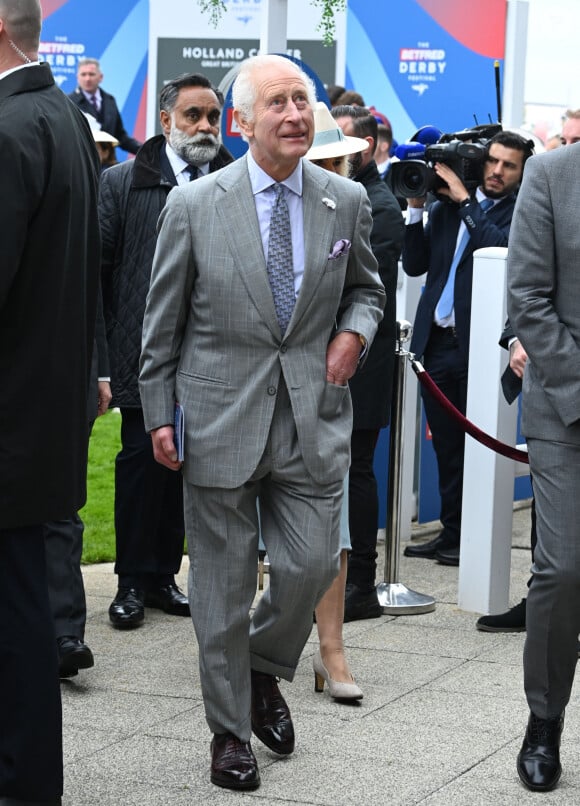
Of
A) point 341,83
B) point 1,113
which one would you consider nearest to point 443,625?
point 1,113

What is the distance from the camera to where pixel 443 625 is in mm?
6621

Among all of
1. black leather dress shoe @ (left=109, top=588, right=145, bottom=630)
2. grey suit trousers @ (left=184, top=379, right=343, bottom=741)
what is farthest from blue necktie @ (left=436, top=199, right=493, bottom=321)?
grey suit trousers @ (left=184, top=379, right=343, bottom=741)

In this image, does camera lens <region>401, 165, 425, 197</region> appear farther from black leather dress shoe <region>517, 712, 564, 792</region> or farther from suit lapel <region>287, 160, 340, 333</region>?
black leather dress shoe <region>517, 712, 564, 792</region>

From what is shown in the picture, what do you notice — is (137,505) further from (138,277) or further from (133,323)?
(138,277)

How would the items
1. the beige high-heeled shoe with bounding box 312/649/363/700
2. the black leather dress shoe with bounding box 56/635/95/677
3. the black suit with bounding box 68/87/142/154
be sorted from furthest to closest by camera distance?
1. the black suit with bounding box 68/87/142/154
2. the black leather dress shoe with bounding box 56/635/95/677
3. the beige high-heeled shoe with bounding box 312/649/363/700

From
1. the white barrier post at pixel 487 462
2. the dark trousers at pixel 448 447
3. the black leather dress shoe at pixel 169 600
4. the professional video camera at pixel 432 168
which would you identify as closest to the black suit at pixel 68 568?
the black leather dress shoe at pixel 169 600

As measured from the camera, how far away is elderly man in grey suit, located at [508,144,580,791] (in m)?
4.45

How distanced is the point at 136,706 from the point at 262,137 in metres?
2.07

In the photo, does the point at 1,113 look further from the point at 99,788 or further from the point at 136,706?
the point at 136,706

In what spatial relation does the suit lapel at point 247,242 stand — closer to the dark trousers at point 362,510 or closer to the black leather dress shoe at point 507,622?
the dark trousers at point 362,510

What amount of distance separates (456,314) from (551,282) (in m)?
3.25

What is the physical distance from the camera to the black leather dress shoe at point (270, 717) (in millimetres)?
4707

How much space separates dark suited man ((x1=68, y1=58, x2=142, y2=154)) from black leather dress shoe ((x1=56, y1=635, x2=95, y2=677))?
409 inches

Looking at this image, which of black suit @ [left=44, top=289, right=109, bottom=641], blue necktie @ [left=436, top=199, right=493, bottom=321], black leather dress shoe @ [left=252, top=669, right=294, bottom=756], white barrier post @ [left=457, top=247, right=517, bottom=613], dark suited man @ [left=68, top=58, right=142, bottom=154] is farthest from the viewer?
dark suited man @ [left=68, top=58, right=142, bottom=154]
